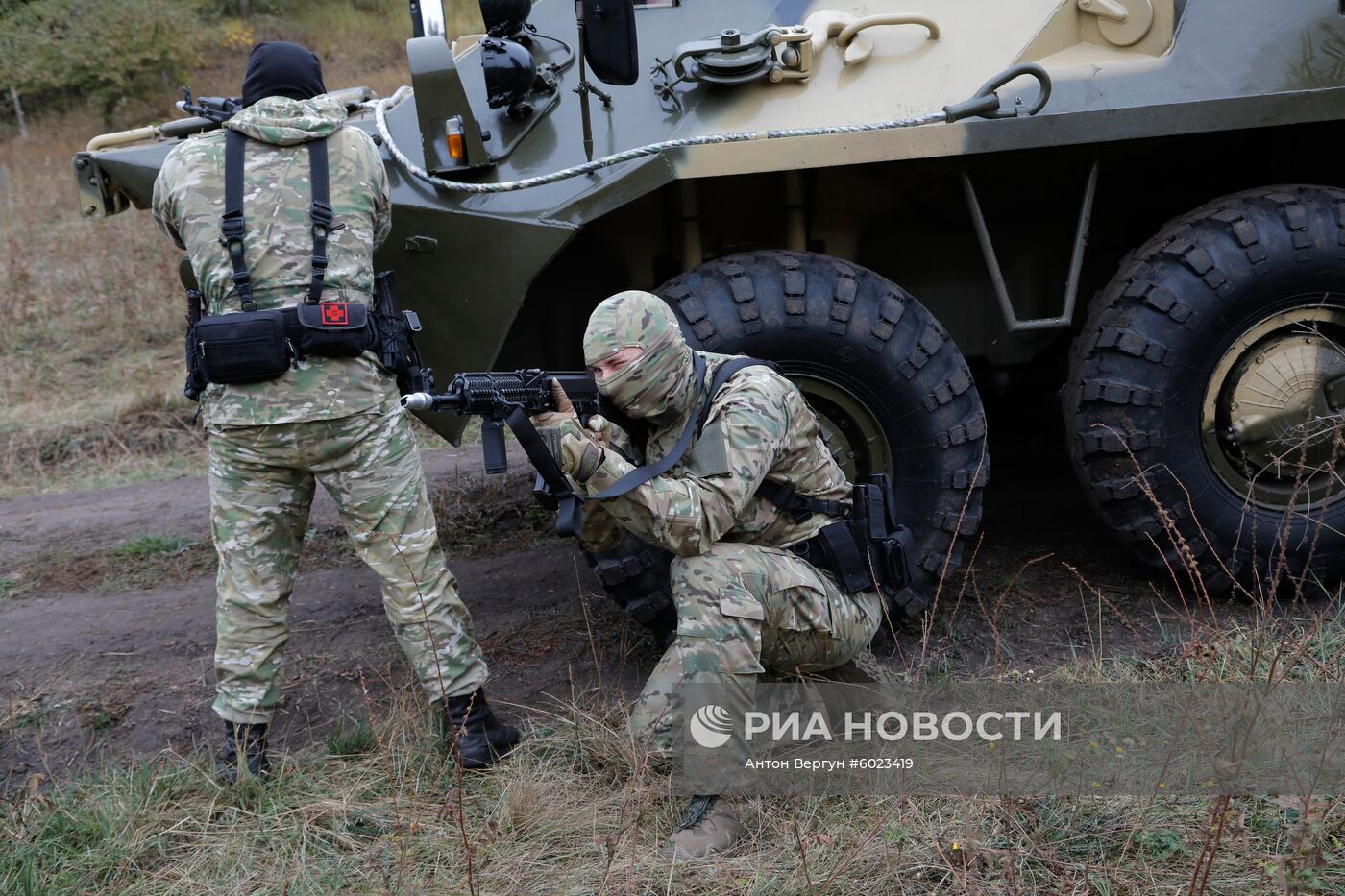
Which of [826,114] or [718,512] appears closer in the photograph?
[718,512]

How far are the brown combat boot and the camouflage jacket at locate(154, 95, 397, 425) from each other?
1.27 meters

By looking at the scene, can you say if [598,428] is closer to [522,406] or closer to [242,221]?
[522,406]

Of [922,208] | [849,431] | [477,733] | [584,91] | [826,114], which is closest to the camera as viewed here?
[477,733]

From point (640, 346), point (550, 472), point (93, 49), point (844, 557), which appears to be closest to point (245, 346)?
point (550, 472)

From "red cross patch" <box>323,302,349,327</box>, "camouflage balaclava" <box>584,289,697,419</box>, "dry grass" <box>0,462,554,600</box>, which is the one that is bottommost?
"dry grass" <box>0,462,554,600</box>

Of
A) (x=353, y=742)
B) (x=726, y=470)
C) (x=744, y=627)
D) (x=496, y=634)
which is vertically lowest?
(x=496, y=634)

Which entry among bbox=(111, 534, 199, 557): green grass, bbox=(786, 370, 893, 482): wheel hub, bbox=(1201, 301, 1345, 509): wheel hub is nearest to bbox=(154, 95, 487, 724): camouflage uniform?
bbox=(786, 370, 893, 482): wheel hub

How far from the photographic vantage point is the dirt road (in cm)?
336

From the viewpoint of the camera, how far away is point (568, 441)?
2654mm

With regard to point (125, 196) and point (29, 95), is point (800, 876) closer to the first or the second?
point (125, 196)

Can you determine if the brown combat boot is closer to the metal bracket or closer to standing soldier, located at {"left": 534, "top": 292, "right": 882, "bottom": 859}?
standing soldier, located at {"left": 534, "top": 292, "right": 882, "bottom": 859}

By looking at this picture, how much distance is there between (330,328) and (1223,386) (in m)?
2.57

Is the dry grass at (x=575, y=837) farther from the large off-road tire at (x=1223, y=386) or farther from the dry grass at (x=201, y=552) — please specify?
the dry grass at (x=201, y=552)

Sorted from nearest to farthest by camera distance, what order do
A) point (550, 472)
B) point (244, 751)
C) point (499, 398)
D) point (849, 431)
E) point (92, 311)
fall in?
point (499, 398)
point (550, 472)
point (244, 751)
point (849, 431)
point (92, 311)
